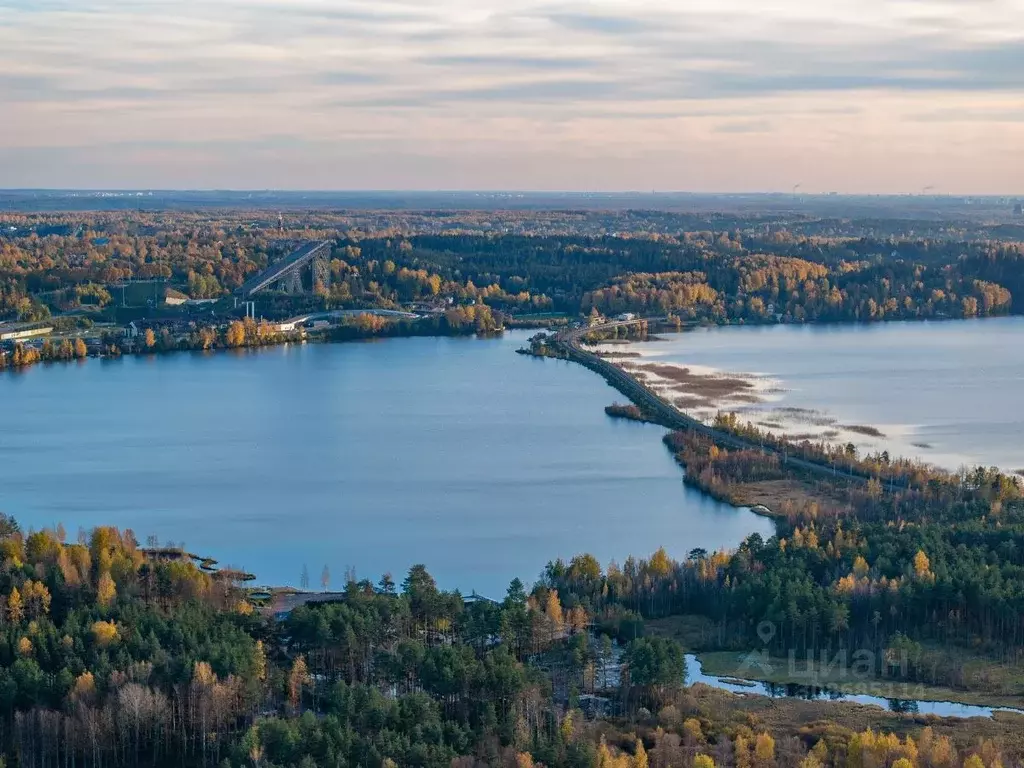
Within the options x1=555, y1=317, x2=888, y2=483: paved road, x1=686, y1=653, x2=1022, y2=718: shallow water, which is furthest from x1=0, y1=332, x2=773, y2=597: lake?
x1=686, y1=653, x2=1022, y2=718: shallow water

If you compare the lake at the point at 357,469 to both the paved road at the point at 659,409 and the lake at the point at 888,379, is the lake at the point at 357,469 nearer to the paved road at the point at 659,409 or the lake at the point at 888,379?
the paved road at the point at 659,409

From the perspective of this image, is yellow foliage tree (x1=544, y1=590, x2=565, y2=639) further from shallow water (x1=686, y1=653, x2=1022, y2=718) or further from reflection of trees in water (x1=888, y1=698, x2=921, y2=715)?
reflection of trees in water (x1=888, y1=698, x2=921, y2=715)

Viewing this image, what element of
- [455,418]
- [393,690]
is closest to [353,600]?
[393,690]

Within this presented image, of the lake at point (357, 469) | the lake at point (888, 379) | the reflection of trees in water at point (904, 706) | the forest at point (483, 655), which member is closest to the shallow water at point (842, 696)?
the reflection of trees in water at point (904, 706)

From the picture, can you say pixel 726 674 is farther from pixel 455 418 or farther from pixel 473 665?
pixel 455 418

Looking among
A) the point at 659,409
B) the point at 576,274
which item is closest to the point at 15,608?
the point at 659,409
